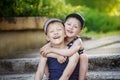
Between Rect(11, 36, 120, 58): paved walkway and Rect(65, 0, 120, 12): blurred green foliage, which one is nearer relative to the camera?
Rect(11, 36, 120, 58): paved walkway

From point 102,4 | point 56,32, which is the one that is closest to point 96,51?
point 56,32

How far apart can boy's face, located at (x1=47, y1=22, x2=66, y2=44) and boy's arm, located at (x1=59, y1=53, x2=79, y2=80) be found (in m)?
0.17

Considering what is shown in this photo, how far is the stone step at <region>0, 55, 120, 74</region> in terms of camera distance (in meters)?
3.54

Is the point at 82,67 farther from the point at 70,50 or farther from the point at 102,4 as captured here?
the point at 102,4

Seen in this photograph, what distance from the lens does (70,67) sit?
9.41 ft

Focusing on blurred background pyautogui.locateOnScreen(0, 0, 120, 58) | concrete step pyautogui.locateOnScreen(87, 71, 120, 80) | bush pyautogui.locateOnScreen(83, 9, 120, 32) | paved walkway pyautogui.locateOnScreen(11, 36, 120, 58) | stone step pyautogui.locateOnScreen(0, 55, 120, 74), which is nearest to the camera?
concrete step pyautogui.locateOnScreen(87, 71, 120, 80)

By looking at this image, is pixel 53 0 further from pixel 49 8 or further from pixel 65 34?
pixel 65 34

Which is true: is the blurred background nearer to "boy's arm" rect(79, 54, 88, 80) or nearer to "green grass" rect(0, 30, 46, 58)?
Result: "green grass" rect(0, 30, 46, 58)

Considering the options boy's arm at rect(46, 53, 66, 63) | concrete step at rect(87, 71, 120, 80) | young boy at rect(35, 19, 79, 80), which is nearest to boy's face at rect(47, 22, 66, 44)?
young boy at rect(35, 19, 79, 80)

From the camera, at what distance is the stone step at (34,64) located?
3545mm

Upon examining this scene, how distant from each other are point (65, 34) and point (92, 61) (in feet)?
2.28

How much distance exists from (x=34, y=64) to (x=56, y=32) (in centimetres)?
84

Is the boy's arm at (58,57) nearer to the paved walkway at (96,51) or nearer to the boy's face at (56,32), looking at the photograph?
the boy's face at (56,32)

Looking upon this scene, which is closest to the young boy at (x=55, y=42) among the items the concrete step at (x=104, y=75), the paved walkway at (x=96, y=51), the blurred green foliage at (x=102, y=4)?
the concrete step at (x=104, y=75)
